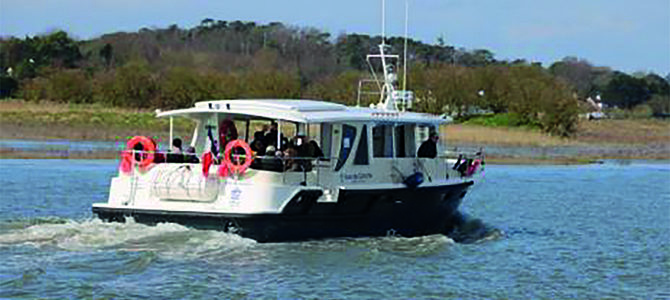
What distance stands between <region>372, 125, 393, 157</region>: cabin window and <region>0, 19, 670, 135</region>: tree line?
2517 centimetres

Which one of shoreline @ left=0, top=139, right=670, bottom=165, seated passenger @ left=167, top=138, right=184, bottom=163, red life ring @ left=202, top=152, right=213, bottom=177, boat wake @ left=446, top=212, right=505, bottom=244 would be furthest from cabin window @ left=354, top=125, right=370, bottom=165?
shoreline @ left=0, top=139, right=670, bottom=165

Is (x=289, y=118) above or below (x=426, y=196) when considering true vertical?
above

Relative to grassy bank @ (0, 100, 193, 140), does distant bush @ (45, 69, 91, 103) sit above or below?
above

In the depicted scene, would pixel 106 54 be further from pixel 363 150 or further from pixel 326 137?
pixel 363 150

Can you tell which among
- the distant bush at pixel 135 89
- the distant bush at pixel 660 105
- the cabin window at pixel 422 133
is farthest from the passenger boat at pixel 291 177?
the distant bush at pixel 660 105

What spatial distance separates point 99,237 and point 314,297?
535cm

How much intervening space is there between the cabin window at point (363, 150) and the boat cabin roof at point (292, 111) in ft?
1.00

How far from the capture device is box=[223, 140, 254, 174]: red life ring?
22375 mm

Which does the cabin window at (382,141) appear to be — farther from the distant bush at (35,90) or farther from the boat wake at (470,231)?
the distant bush at (35,90)

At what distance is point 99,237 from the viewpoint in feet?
72.5

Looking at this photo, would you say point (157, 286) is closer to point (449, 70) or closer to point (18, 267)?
point (18, 267)

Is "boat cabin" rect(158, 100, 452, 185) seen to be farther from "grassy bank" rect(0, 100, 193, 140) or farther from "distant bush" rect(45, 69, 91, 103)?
"distant bush" rect(45, 69, 91, 103)

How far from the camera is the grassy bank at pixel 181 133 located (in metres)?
60.2

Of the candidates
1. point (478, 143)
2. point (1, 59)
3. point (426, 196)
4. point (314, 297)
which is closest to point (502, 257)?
point (426, 196)
